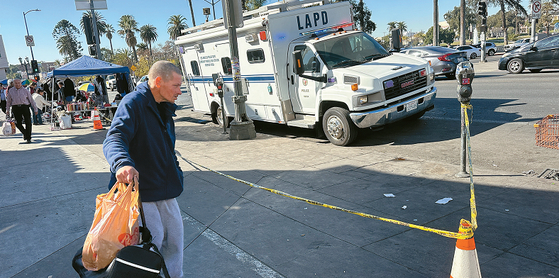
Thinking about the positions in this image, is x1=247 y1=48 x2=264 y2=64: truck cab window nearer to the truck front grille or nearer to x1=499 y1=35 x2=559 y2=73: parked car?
the truck front grille

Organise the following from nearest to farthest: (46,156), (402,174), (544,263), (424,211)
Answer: (544,263), (424,211), (402,174), (46,156)

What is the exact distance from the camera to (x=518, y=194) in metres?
5.02

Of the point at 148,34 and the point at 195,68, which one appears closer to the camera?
the point at 195,68

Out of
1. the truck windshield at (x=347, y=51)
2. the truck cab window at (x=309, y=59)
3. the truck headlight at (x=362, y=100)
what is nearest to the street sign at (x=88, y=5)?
the truck cab window at (x=309, y=59)

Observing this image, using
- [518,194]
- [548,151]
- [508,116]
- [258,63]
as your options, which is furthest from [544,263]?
[258,63]

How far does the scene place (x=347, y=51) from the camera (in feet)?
29.9

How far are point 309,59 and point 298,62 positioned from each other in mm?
332

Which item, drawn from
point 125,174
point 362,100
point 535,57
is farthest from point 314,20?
point 535,57

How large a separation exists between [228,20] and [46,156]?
17.9 feet

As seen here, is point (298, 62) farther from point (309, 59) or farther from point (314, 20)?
point (314, 20)

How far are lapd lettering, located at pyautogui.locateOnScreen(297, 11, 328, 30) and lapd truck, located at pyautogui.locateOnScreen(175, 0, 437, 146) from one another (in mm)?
23

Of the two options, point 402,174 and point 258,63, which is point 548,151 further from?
point 258,63

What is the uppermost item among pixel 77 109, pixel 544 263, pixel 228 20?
pixel 228 20

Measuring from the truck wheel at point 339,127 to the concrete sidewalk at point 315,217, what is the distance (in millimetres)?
267
